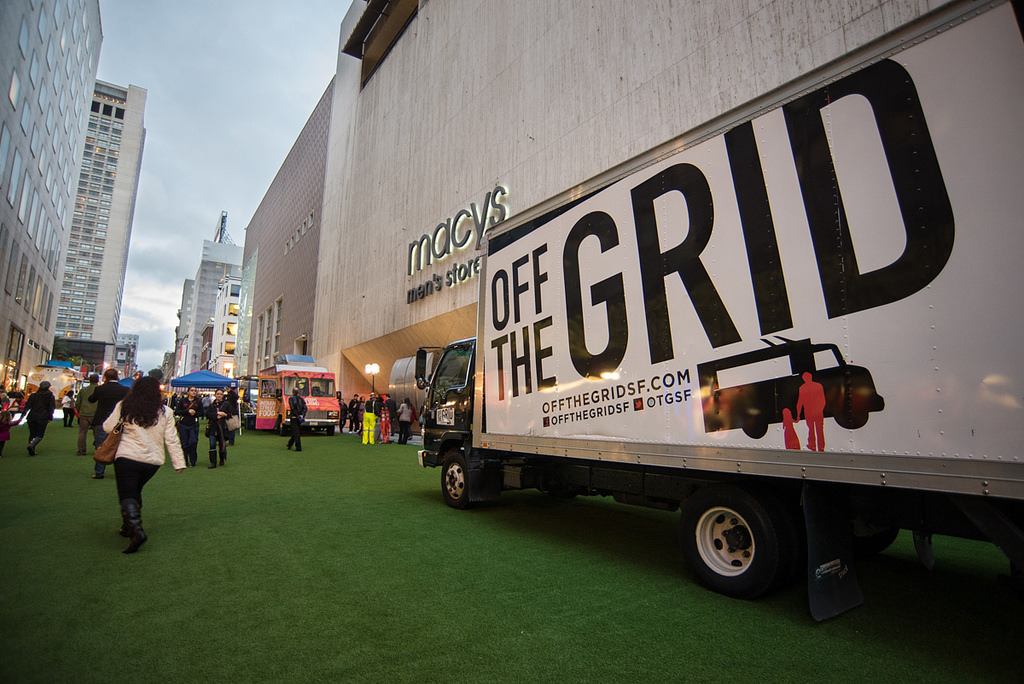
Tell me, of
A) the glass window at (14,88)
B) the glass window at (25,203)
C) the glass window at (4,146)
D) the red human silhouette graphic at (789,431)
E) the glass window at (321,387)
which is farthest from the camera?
the glass window at (25,203)

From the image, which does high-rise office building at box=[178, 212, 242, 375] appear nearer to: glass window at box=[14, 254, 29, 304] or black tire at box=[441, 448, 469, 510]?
glass window at box=[14, 254, 29, 304]

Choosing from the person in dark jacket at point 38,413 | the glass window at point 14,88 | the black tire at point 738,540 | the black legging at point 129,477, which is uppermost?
the glass window at point 14,88

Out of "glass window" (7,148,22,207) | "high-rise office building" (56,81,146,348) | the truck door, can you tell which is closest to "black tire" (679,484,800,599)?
the truck door

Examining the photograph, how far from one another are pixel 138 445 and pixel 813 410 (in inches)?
227

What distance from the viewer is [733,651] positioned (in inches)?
115

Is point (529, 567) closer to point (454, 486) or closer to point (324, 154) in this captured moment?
point (454, 486)

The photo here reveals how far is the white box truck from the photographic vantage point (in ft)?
8.26

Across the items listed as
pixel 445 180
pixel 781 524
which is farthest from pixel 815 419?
pixel 445 180

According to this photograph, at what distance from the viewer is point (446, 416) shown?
720 centimetres

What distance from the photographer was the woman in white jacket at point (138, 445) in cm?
470

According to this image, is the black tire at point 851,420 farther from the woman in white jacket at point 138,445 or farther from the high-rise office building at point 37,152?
the high-rise office building at point 37,152

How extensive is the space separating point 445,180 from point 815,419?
20033 millimetres

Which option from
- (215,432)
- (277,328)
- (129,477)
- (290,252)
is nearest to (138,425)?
(129,477)

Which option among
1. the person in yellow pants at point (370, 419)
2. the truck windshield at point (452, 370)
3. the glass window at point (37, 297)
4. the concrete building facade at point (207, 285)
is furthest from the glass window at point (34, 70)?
the concrete building facade at point (207, 285)
